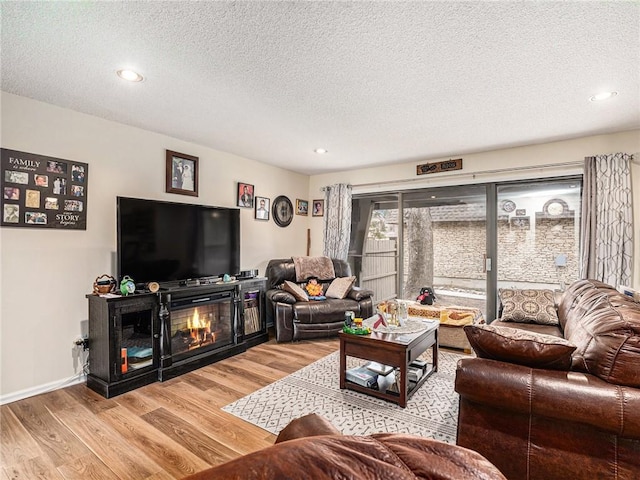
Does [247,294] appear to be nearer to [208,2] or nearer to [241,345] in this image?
[241,345]

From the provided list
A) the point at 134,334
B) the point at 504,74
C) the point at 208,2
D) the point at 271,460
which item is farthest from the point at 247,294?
the point at 271,460

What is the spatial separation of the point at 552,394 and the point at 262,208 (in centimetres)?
425

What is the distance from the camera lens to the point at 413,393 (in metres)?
2.70

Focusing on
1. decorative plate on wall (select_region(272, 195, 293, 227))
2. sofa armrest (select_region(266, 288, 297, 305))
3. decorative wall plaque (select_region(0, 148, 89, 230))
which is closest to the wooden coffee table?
sofa armrest (select_region(266, 288, 297, 305))

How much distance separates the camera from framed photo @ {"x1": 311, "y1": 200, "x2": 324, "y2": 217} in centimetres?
584

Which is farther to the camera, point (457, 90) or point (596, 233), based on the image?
point (596, 233)

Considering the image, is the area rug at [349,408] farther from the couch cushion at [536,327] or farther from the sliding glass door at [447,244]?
the sliding glass door at [447,244]

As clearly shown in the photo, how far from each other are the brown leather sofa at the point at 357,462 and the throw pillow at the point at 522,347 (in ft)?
4.13

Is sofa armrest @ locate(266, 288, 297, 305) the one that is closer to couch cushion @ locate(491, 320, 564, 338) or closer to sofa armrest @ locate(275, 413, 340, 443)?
couch cushion @ locate(491, 320, 564, 338)

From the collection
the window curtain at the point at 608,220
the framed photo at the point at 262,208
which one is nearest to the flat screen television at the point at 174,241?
the framed photo at the point at 262,208

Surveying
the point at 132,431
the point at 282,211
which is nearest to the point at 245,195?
the point at 282,211

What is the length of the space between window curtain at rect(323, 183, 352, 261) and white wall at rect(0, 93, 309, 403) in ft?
8.43

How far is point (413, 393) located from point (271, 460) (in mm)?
2637

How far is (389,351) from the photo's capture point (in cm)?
253
